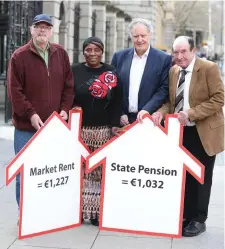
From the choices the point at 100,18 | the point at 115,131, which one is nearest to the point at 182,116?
the point at 115,131

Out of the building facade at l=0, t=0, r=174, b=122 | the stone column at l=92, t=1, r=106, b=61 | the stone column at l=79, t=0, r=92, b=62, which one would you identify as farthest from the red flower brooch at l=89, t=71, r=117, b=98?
the stone column at l=92, t=1, r=106, b=61

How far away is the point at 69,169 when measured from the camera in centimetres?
544

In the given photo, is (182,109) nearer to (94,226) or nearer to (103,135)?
(103,135)

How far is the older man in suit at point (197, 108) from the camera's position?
523 cm

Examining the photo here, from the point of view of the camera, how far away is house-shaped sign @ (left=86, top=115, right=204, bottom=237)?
5.19m

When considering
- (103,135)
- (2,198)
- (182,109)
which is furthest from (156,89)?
(2,198)

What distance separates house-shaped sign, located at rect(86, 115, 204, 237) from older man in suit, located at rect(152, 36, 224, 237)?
20 cm

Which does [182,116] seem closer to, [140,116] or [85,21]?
[140,116]

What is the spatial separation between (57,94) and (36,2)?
11307 millimetres

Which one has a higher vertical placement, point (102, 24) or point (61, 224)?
point (102, 24)

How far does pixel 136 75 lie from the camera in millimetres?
5539

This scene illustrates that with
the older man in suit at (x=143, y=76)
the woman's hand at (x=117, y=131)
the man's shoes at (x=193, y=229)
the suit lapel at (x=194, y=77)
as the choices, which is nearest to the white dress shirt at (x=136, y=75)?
the older man in suit at (x=143, y=76)

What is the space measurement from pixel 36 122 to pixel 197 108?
154cm

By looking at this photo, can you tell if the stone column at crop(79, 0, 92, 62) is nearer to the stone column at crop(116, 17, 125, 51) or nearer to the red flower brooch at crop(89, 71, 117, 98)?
the stone column at crop(116, 17, 125, 51)
